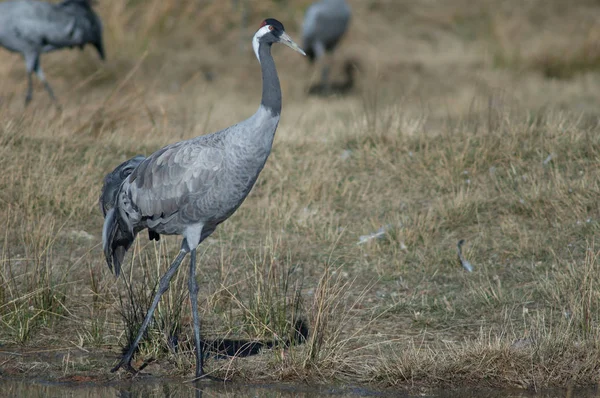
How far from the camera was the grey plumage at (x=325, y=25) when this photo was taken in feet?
41.4

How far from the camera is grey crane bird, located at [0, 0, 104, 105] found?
9234 millimetres

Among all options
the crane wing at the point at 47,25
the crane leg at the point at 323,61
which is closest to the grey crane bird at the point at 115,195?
the crane wing at the point at 47,25

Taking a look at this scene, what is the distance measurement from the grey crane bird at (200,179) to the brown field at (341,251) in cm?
36

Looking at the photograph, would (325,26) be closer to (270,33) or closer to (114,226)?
(270,33)

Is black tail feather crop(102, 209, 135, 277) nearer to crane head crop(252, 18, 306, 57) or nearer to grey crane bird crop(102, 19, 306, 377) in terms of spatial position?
grey crane bird crop(102, 19, 306, 377)


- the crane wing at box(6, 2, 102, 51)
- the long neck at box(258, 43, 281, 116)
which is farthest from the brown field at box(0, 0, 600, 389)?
the long neck at box(258, 43, 281, 116)

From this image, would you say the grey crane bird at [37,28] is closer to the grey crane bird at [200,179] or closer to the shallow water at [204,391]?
the grey crane bird at [200,179]

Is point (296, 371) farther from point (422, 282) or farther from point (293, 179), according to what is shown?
point (293, 179)

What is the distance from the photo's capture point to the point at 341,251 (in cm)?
592

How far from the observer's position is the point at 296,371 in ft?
14.1

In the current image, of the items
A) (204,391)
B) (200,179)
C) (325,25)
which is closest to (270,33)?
(200,179)

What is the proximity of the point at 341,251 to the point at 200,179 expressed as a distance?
186cm

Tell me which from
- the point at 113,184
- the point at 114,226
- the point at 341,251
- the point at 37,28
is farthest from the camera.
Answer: the point at 37,28

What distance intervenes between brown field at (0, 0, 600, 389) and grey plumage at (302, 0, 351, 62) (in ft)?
8.67
